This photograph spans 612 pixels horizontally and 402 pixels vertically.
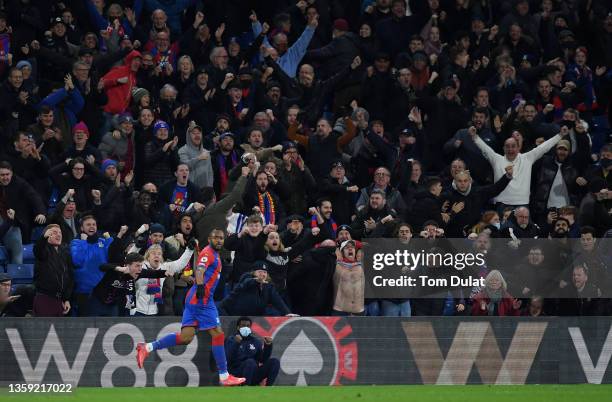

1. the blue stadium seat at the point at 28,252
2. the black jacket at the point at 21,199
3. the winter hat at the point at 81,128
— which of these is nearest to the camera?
the black jacket at the point at 21,199

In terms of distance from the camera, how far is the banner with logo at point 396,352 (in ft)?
57.2

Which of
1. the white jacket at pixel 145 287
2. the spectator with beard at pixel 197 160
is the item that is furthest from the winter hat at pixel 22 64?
the white jacket at pixel 145 287

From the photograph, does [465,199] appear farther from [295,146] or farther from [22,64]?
[22,64]

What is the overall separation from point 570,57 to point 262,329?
31.2 feet

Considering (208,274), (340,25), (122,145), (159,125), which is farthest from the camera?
(340,25)

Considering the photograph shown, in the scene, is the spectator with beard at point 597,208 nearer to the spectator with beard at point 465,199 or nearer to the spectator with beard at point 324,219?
the spectator with beard at point 465,199

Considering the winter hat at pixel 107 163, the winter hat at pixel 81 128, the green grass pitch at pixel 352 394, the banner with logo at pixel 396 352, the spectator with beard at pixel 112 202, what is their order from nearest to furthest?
the green grass pitch at pixel 352 394
the banner with logo at pixel 396 352
the spectator with beard at pixel 112 202
the winter hat at pixel 107 163
the winter hat at pixel 81 128

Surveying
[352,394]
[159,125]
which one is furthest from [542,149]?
[352,394]

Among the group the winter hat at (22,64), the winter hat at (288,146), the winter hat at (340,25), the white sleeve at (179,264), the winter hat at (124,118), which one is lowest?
the white sleeve at (179,264)

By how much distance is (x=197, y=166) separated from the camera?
20.4 m

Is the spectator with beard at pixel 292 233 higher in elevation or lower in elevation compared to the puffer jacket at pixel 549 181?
lower

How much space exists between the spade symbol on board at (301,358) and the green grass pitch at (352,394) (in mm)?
596

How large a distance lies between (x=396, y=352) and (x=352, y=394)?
5.98 ft

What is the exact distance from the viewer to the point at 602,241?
62.1ft
